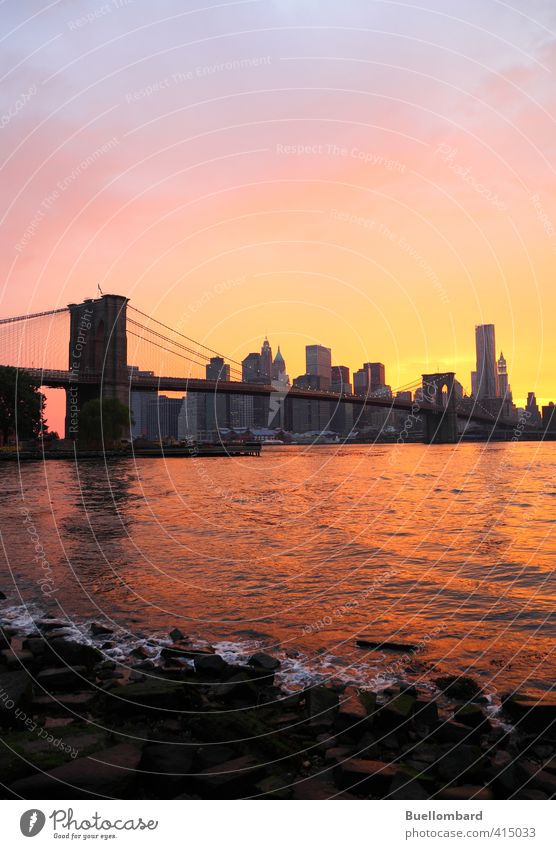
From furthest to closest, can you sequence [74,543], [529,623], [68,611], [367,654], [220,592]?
[74,543]
[220,592]
[68,611]
[529,623]
[367,654]

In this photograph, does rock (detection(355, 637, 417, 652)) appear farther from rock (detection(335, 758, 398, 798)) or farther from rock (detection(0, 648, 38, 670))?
rock (detection(0, 648, 38, 670))

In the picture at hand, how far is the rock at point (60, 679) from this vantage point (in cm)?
694

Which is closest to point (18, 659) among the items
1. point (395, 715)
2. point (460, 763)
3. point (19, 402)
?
point (395, 715)

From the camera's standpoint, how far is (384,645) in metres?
9.07

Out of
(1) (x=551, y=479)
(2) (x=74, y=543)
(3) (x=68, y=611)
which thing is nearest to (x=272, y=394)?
(1) (x=551, y=479)

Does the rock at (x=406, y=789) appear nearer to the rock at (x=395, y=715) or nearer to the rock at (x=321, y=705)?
the rock at (x=395, y=715)

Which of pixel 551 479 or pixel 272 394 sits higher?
pixel 272 394

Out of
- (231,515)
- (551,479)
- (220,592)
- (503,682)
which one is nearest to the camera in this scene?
(503,682)

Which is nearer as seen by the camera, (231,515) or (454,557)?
(454,557)

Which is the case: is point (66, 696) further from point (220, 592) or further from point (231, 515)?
point (231, 515)

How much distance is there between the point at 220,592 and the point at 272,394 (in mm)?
85679

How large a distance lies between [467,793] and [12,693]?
4.67 m

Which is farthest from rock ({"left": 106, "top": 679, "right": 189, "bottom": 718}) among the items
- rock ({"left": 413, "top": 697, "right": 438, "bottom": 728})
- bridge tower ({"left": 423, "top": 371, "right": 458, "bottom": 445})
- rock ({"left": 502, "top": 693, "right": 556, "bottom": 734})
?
bridge tower ({"left": 423, "top": 371, "right": 458, "bottom": 445})

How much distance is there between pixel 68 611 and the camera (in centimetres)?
1106
